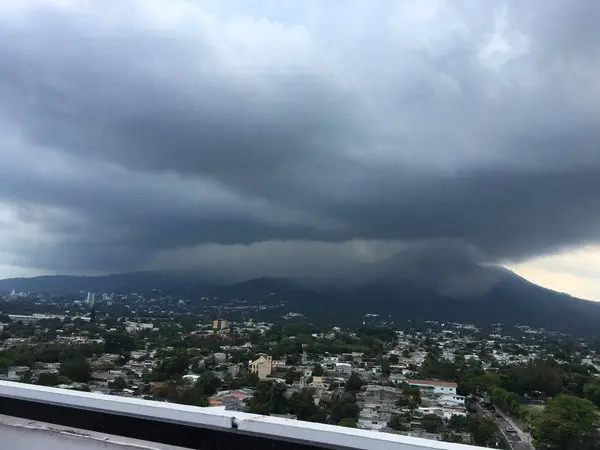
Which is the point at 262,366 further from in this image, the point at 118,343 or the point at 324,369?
the point at 118,343

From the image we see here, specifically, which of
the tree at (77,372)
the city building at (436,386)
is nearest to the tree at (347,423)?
the tree at (77,372)

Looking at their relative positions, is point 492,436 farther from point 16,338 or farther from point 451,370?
point 16,338

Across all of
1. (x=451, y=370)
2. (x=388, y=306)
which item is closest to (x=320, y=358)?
(x=451, y=370)

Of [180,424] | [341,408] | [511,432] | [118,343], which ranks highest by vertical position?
→ [180,424]

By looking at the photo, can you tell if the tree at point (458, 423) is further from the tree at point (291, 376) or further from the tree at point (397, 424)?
the tree at point (291, 376)

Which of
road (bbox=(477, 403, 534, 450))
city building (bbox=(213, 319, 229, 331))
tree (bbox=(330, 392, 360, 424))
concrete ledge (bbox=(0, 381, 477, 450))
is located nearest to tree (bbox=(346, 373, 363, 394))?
tree (bbox=(330, 392, 360, 424))

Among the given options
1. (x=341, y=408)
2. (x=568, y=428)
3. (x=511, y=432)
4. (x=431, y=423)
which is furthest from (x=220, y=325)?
(x=568, y=428)
